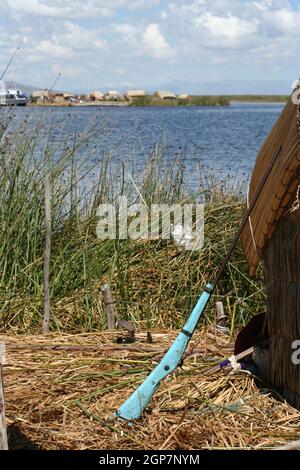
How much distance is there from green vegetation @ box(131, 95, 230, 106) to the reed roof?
193 feet

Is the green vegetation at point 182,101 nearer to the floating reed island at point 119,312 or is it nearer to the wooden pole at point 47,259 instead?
the floating reed island at point 119,312

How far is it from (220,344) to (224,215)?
2.25 m

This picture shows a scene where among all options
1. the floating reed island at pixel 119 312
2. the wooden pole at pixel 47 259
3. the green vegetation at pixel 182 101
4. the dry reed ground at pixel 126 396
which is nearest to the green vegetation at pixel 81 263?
the floating reed island at pixel 119 312

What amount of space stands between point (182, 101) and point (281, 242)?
205 feet

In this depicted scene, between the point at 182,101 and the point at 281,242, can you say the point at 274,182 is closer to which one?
the point at 281,242

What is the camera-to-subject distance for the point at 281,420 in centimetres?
364

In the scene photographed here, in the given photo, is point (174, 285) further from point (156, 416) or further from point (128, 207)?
Result: point (156, 416)

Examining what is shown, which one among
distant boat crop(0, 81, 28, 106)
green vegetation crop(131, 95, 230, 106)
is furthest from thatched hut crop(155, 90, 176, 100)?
distant boat crop(0, 81, 28, 106)

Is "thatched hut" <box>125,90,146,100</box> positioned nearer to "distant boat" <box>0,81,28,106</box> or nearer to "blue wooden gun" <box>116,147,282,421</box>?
"distant boat" <box>0,81,28,106</box>

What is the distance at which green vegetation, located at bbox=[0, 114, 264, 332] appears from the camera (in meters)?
5.98

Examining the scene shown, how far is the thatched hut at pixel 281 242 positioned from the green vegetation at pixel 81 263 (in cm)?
188

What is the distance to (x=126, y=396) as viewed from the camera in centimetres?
390

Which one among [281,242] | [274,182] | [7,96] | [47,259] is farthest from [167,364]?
[7,96]
